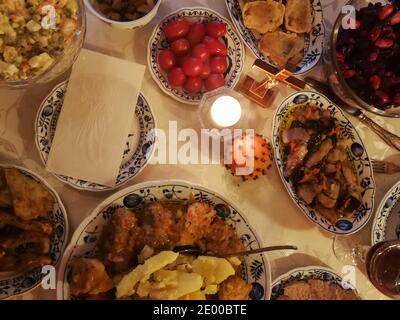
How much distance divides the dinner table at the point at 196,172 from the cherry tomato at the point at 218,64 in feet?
0.36

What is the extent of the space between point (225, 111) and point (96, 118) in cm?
43

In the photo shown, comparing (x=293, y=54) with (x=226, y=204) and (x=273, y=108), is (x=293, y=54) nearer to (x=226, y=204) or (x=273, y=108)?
(x=273, y=108)

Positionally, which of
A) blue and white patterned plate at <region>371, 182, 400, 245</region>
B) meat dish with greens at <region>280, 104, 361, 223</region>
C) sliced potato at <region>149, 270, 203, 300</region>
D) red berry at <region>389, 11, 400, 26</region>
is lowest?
sliced potato at <region>149, 270, 203, 300</region>

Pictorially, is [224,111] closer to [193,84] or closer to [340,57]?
[193,84]

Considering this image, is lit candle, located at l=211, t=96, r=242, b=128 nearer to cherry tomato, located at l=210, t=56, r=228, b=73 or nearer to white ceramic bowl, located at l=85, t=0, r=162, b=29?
cherry tomato, located at l=210, t=56, r=228, b=73

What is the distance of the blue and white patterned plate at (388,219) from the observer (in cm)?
153

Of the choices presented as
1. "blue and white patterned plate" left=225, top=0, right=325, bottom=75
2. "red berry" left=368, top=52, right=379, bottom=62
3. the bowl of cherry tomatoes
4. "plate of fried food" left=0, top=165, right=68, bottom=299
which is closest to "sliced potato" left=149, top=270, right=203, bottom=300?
"plate of fried food" left=0, top=165, right=68, bottom=299

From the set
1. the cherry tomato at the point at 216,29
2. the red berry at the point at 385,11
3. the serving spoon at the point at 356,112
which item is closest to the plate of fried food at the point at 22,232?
the cherry tomato at the point at 216,29

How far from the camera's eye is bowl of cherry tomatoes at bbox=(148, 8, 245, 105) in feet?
4.91

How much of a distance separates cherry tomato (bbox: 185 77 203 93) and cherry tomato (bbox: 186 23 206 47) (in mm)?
130

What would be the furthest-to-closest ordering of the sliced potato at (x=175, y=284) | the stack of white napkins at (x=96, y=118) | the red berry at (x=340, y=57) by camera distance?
the red berry at (x=340, y=57), the stack of white napkins at (x=96, y=118), the sliced potato at (x=175, y=284)

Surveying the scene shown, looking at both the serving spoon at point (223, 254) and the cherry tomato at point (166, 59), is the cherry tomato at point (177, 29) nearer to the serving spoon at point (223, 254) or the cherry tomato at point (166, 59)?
the cherry tomato at point (166, 59)

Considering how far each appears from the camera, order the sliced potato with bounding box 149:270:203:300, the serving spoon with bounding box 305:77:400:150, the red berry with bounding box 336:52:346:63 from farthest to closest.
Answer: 1. the serving spoon with bounding box 305:77:400:150
2. the red berry with bounding box 336:52:346:63
3. the sliced potato with bounding box 149:270:203:300
